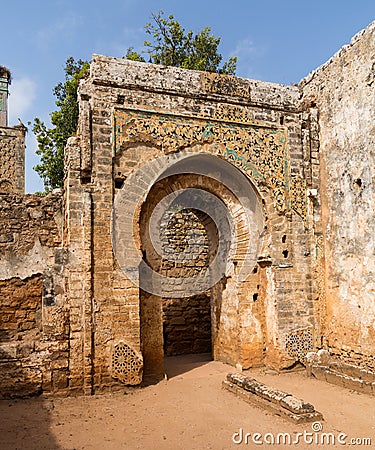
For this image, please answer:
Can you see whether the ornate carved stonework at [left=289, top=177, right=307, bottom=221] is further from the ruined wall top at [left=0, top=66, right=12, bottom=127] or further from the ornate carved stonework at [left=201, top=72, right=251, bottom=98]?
the ruined wall top at [left=0, top=66, right=12, bottom=127]

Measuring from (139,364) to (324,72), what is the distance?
229 inches

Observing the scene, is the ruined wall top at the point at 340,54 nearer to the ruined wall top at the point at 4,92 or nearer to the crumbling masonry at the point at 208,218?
the crumbling masonry at the point at 208,218

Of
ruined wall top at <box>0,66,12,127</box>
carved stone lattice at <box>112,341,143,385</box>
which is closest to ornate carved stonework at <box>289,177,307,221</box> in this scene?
carved stone lattice at <box>112,341,143,385</box>

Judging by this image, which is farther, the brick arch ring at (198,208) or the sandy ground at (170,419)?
the brick arch ring at (198,208)

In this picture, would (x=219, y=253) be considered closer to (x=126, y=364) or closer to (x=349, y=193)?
(x=349, y=193)

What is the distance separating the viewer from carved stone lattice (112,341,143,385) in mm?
6195

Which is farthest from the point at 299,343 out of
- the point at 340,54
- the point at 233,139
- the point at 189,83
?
the point at 340,54

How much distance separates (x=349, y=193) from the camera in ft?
23.4

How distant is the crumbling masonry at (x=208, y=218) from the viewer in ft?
20.4

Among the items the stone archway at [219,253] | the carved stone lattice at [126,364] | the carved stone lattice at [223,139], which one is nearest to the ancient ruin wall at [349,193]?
the carved stone lattice at [223,139]

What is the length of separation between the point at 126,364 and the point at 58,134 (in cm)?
1014

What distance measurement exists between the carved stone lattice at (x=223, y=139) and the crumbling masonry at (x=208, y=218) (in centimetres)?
2

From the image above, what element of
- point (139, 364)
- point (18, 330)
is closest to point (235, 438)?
point (139, 364)

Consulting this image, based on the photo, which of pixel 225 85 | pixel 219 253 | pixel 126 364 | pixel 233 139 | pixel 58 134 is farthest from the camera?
pixel 58 134
